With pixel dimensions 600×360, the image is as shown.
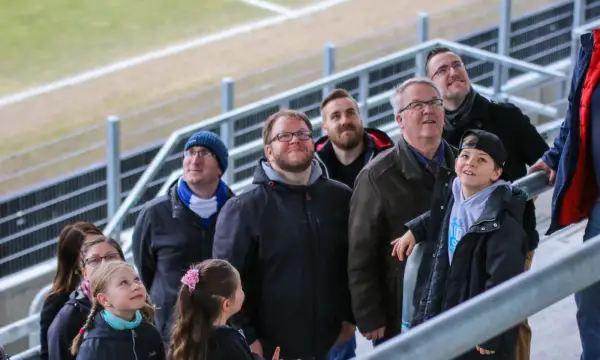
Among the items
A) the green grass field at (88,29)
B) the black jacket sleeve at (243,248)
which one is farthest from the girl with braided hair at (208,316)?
the green grass field at (88,29)

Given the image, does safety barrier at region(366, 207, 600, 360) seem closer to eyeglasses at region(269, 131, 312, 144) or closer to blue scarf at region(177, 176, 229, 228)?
eyeglasses at region(269, 131, 312, 144)

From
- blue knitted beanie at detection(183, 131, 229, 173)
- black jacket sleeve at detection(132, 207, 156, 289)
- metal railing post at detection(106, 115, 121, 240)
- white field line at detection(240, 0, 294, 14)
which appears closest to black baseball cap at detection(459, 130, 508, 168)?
blue knitted beanie at detection(183, 131, 229, 173)

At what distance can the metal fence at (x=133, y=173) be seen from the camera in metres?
9.05

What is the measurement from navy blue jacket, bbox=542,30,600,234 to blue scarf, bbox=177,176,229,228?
159 cm

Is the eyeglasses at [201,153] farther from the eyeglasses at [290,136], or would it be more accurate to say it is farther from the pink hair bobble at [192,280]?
the pink hair bobble at [192,280]

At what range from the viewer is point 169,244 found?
17.1 feet

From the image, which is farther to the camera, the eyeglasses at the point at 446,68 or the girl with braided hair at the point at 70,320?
the eyeglasses at the point at 446,68

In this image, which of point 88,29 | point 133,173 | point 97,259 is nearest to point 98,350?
point 97,259

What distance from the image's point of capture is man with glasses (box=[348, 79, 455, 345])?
4672mm

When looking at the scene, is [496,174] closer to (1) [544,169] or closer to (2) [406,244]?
(1) [544,169]

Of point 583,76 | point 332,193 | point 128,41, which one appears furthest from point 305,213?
point 128,41

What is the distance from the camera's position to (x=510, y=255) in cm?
390

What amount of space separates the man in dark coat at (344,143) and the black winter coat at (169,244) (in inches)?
24.1

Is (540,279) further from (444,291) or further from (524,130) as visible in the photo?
(524,130)
